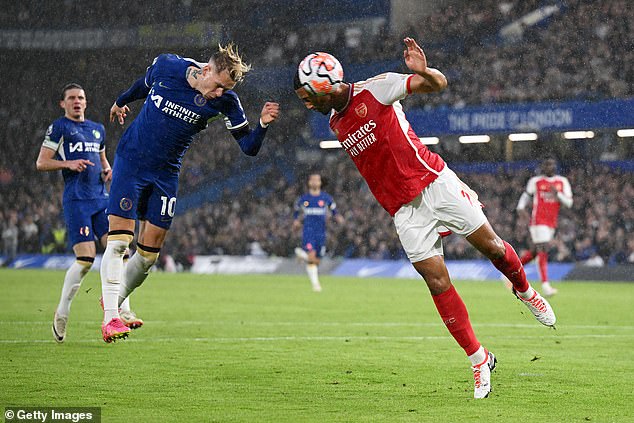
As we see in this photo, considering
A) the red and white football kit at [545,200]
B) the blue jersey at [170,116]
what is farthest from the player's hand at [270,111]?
the red and white football kit at [545,200]

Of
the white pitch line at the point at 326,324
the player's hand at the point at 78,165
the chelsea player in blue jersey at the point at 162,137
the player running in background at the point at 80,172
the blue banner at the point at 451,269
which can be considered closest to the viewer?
the chelsea player in blue jersey at the point at 162,137

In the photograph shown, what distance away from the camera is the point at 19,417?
5.20 m

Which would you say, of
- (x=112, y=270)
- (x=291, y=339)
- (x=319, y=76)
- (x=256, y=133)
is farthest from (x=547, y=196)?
(x=319, y=76)

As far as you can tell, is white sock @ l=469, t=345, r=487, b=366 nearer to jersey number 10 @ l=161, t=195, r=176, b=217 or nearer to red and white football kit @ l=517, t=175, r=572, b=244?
jersey number 10 @ l=161, t=195, r=176, b=217

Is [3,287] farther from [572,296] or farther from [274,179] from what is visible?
[274,179]

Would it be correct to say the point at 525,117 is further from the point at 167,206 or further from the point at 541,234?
the point at 167,206

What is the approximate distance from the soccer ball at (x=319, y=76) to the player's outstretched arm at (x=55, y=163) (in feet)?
12.5

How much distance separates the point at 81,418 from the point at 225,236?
2778 centimetres

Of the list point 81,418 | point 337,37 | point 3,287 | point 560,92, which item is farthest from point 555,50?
point 81,418

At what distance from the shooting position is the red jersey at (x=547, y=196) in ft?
58.5

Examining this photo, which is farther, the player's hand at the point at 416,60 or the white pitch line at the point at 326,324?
the white pitch line at the point at 326,324

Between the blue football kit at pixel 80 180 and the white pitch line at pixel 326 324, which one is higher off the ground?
the blue football kit at pixel 80 180

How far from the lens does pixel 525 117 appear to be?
29266 millimetres

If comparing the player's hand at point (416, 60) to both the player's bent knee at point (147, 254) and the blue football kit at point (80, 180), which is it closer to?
the player's bent knee at point (147, 254)
